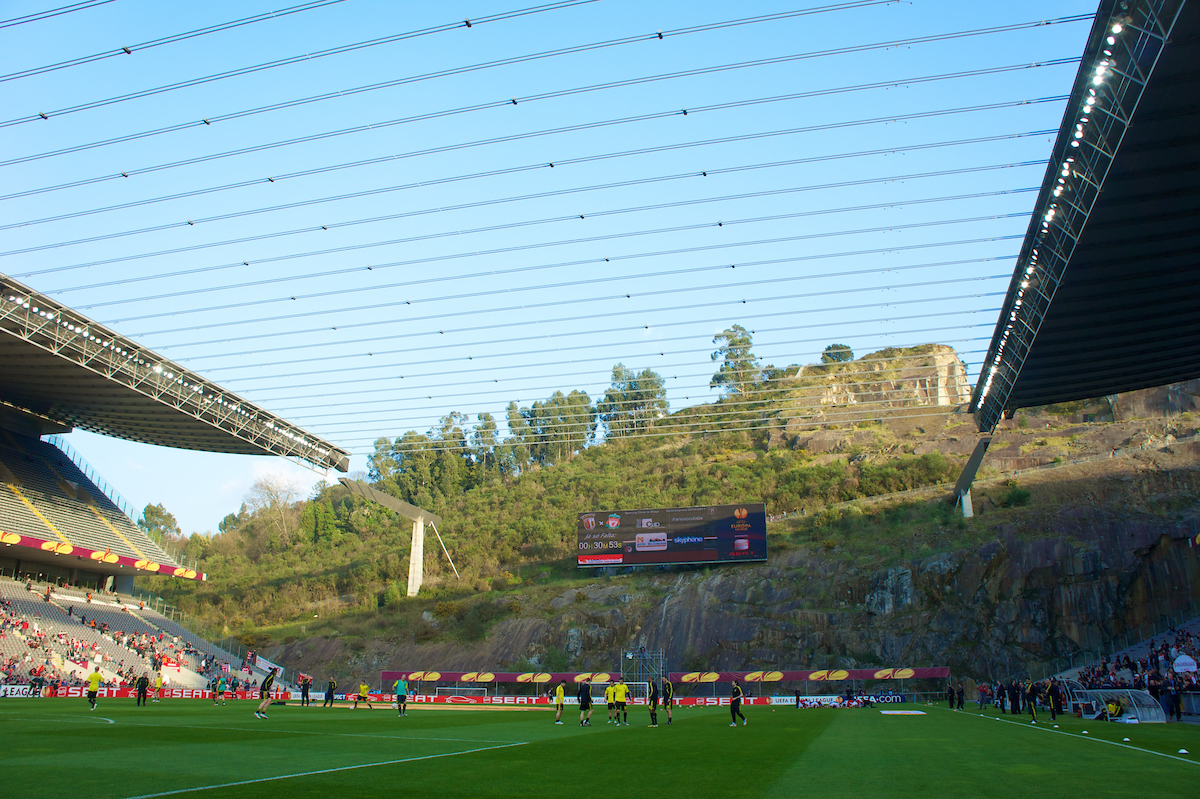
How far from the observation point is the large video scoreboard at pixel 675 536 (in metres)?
55.0

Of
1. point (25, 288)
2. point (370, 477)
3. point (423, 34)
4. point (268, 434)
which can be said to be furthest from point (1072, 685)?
point (370, 477)

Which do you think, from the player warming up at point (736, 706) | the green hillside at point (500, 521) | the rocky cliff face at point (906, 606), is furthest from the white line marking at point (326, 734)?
the green hillside at point (500, 521)

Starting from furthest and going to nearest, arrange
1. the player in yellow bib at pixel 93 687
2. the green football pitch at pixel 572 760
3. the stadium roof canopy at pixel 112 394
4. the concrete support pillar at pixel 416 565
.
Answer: the concrete support pillar at pixel 416 565, the stadium roof canopy at pixel 112 394, the player in yellow bib at pixel 93 687, the green football pitch at pixel 572 760

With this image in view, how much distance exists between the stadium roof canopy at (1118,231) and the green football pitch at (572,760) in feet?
47.1

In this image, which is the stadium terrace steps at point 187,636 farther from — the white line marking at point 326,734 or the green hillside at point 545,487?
the white line marking at point 326,734

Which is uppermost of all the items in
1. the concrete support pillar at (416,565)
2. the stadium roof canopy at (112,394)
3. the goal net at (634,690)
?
the stadium roof canopy at (112,394)

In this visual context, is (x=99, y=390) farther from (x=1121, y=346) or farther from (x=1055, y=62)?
(x=1121, y=346)

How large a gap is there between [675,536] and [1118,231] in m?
38.0

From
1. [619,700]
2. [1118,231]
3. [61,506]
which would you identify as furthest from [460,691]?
[1118,231]

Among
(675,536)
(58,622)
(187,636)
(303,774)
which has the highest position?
(675,536)

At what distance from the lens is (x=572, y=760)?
13148 millimetres

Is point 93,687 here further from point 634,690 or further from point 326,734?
point 634,690

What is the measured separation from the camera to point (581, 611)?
5631 centimetres

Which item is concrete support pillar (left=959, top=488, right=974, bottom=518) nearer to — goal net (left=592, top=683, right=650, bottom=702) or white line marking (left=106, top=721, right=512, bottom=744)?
goal net (left=592, top=683, right=650, bottom=702)
